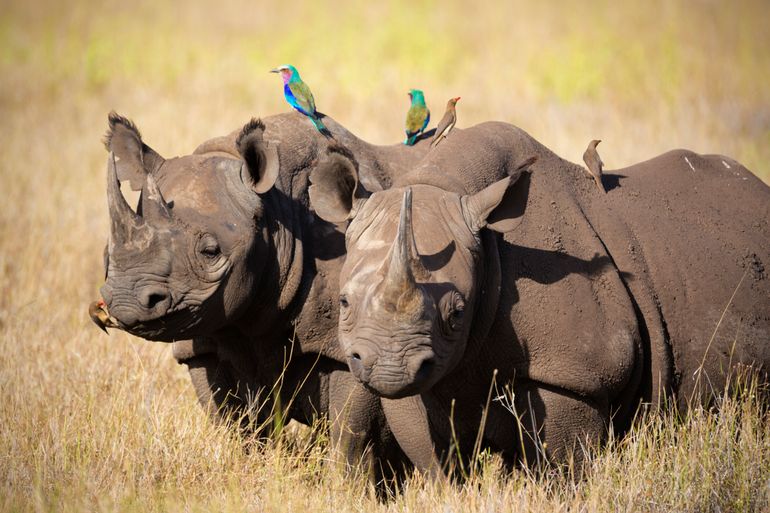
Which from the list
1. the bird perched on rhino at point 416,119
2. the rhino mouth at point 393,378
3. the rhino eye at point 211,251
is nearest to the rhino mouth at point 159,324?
the rhino eye at point 211,251

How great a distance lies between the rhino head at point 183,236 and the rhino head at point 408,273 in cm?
52

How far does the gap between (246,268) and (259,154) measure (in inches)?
24.2

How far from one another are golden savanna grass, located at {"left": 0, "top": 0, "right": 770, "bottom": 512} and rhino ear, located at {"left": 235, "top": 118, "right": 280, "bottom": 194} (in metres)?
1.31

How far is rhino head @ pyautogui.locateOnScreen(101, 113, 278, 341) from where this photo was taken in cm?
498

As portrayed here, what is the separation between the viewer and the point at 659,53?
16094 mm

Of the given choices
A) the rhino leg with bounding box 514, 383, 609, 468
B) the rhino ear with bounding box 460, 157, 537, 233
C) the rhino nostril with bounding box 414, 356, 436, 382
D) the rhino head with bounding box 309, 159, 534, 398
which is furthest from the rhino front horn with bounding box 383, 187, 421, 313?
the rhino leg with bounding box 514, 383, 609, 468

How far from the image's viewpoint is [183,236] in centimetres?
512

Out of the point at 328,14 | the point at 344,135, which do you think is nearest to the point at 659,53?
the point at 328,14

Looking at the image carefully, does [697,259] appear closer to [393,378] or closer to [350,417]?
[350,417]

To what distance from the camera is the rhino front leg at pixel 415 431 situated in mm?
5078

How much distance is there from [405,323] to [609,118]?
32.5ft

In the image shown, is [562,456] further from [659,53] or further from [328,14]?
[328,14]

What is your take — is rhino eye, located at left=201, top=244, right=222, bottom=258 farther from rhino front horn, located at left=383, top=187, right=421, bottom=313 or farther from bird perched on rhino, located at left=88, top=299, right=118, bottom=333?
Result: rhino front horn, located at left=383, top=187, right=421, bottom=313

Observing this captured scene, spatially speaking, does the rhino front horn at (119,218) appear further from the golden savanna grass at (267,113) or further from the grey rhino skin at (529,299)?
the golden savanna grass at (267,113)
